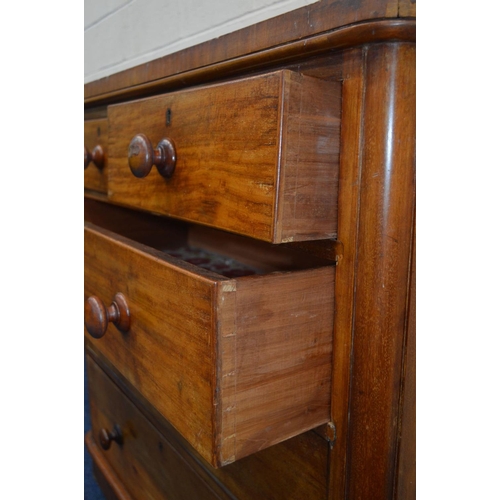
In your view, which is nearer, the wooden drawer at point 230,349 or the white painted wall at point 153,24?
the wooden drawer at point 230,349

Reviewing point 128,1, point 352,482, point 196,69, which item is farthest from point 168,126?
point 128,1

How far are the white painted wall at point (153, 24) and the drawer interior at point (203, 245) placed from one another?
11.2 inches

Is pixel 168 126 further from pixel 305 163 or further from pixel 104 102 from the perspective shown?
pixel 104 102

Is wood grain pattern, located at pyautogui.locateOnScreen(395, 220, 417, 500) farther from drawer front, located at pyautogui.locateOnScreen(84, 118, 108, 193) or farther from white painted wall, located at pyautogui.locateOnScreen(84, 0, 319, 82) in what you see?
drawer front, located at pyautogui.locateOnScreen(84, 118, 108, 193)

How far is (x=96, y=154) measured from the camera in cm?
84

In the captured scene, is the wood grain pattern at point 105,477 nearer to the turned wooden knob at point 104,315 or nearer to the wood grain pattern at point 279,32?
the turned wooden knob at point 104,315

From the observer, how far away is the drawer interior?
62 cm

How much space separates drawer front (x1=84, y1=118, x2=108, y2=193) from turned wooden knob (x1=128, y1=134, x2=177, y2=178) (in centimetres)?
31

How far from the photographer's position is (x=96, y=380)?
1045 millimetres

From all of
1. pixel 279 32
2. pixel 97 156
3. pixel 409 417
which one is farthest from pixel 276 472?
pixel 97 156

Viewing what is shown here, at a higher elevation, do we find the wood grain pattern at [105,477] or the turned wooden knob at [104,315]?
the turned wooden knob at [104,315]

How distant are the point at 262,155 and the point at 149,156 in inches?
6.9

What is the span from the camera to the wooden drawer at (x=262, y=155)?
0.40m

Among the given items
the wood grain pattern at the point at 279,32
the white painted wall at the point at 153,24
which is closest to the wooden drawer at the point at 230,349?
the wood grain pattern at the point at 279,32
